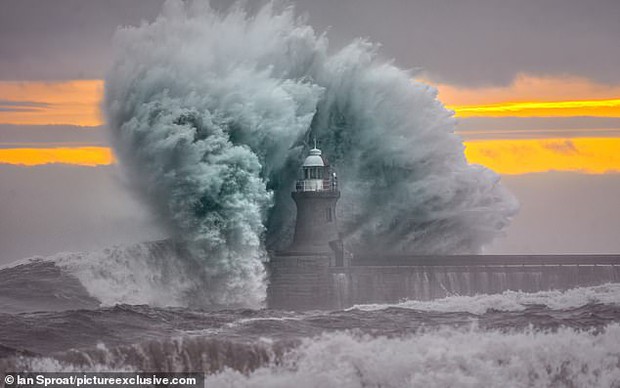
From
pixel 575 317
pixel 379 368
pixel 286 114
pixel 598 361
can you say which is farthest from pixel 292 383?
pixel 286 114

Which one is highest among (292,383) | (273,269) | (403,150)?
(403,150)

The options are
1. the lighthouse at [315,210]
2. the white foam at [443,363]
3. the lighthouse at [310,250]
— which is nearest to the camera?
the white foam at [443,363]

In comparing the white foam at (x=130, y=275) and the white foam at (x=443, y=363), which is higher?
the white foam at (x=130, y=275)

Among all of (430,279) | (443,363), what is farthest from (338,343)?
(430,279)

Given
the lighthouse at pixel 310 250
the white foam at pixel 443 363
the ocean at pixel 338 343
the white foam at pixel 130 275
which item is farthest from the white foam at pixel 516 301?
the white foam at pixel 443 363

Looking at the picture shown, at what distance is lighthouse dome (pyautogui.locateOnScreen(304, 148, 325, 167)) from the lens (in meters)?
50.3

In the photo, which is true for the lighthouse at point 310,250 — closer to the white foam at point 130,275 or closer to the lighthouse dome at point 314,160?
the lighthouse dome at point 314,160

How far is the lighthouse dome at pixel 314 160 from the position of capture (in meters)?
50.3

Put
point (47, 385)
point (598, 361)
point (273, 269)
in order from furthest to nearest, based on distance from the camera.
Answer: point (273, 269), point (598, 361), point (47, 385)

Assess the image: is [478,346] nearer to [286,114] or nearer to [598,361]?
[598,361]

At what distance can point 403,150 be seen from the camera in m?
55.3

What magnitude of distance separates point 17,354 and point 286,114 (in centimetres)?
2076

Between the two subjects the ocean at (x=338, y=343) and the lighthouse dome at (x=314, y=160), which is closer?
the ocean at (x=338, y=343)

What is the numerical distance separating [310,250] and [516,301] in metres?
7.92
